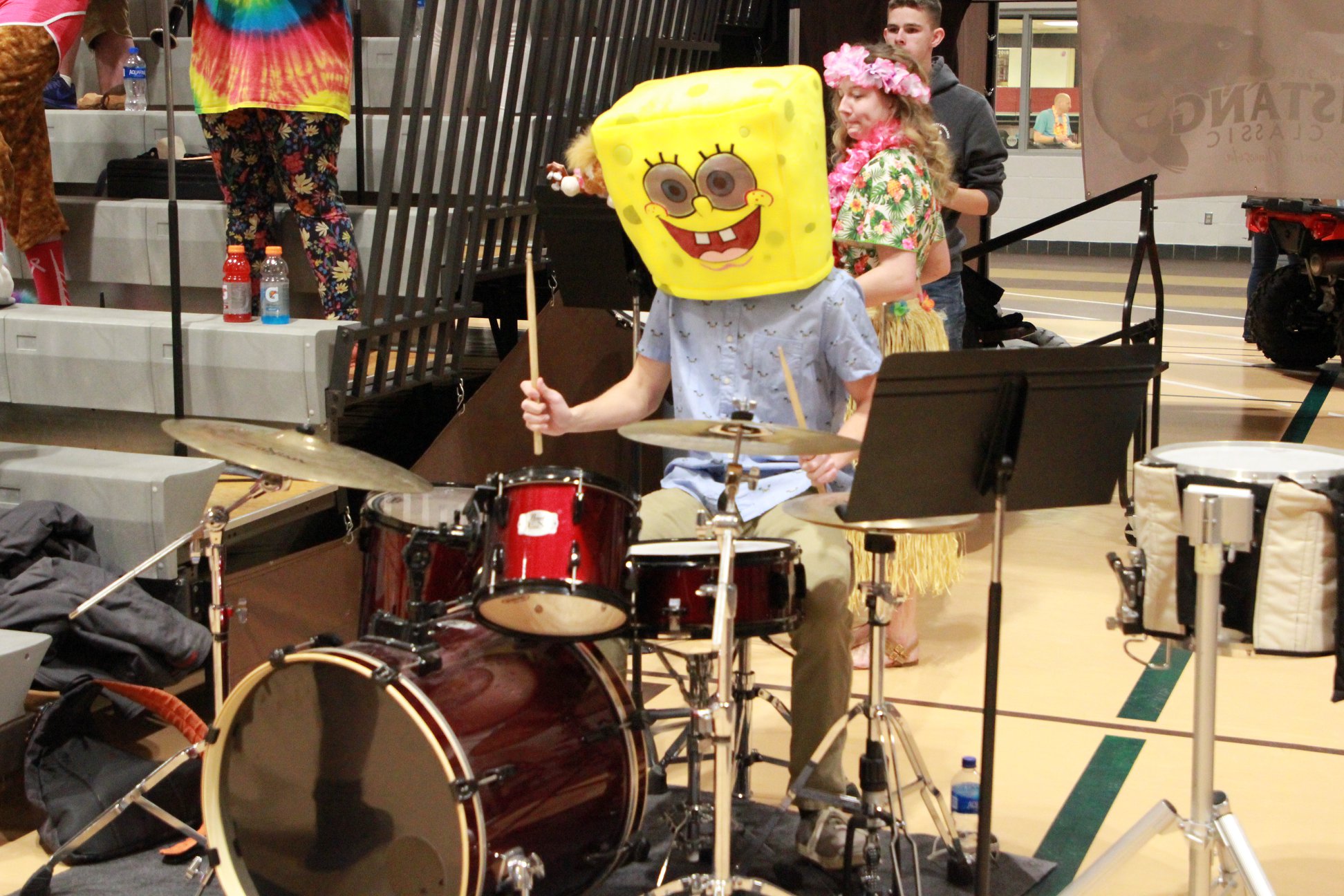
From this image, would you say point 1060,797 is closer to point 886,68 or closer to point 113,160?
point 886,68

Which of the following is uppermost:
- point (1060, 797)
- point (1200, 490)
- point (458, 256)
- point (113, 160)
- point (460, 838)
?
point (113, 160)

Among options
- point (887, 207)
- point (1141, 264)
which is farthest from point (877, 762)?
point (1141, 264)

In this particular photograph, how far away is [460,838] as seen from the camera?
8.54ft

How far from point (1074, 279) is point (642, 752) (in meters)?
11.8

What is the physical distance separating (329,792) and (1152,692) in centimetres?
256

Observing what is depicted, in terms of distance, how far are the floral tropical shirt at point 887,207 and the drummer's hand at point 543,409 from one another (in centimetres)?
112

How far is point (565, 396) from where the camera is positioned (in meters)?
5.23

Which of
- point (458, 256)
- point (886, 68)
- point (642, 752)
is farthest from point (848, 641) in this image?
point (458, 256)

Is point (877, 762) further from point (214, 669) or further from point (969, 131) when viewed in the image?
point (969, 131)

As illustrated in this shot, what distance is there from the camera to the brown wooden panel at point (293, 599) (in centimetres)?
402

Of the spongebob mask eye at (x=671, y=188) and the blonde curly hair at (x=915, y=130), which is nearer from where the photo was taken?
the spongebob mask eye at (x=671, y=188)

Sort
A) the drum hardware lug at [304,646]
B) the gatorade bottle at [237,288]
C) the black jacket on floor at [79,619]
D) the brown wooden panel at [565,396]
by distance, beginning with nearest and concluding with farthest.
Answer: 1. the drum hardware lug at [304,646]
2. the black jacket on floor at [79,619]
3. the gatorade bottle at [237,288]
4. the brown wooden panel at [565,396]

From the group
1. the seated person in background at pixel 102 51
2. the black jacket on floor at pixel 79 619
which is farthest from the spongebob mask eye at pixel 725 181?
the seated person in background at pixel 102 51

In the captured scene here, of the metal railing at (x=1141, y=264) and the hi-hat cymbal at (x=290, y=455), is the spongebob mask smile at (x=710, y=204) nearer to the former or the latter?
the hi-hat cymbal at (x=290, y=455)
